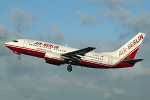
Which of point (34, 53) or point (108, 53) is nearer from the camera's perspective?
point (34, 53)

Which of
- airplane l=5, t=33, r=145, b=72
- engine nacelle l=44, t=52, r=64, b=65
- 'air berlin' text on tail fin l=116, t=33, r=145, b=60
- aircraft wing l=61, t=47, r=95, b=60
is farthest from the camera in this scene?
'air berlin' text on tail fin l=116, t=33, r=145, b=60

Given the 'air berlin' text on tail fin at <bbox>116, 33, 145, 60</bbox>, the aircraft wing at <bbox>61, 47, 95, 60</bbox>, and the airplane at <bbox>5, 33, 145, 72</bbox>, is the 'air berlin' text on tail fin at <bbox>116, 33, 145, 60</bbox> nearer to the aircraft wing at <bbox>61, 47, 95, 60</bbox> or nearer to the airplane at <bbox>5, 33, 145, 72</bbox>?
the airplane at <bbox>5, 33, 145, 72</bbox>

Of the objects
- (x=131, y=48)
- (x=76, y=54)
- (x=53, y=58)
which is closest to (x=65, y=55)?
(x=76, y=54)

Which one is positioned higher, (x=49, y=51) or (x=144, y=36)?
(x=144, y=36)

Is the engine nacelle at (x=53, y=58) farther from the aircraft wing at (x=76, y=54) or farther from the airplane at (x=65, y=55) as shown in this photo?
the aircraft wing at (x=76, y=54)

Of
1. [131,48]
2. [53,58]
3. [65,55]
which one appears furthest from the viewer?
[131,48]

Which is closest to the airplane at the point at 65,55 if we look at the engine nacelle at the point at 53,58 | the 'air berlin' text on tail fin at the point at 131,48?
the engine nacelle at the point at 53,58

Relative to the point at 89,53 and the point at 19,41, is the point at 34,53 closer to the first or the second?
the point at 19,41

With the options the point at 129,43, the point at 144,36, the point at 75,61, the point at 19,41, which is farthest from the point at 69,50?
the point at 144,36

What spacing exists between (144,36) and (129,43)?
12.4 ft

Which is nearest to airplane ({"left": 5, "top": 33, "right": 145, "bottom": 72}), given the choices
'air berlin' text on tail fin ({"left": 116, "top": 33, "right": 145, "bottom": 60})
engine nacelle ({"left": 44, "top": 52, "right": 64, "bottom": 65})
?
engine nacelle ({"left": 44, "top": 52, "right": 64, "bottom": 65})

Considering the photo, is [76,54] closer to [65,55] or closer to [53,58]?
[65,55]

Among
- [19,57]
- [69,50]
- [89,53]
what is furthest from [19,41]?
[89,53]

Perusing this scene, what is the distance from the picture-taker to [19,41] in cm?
5297
